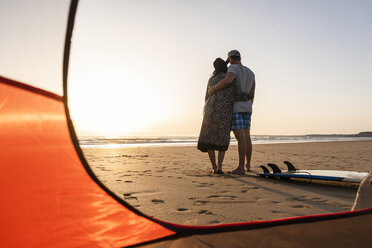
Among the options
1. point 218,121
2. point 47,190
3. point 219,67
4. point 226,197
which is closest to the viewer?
point 47,190

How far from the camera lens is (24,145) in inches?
46.1

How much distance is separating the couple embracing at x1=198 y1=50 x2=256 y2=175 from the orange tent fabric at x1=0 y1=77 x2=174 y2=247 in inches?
88.3

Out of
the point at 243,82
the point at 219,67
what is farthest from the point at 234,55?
the point at 243,82

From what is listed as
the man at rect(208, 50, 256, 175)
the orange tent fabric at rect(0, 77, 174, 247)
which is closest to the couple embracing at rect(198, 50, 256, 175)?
the man at rect(208, 50, 256, 175)

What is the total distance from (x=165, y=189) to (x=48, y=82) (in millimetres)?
1673

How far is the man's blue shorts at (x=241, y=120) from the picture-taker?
3555mm

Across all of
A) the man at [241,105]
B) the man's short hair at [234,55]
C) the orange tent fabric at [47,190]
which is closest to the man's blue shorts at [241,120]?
the man at [241,105]

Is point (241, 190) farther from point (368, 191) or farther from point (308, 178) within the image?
point (368, 191)

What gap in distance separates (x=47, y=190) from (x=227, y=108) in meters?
2.60

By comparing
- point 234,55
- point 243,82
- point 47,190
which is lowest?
point 47,190

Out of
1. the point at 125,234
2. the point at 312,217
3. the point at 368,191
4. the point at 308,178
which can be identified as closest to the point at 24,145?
the point at 125,234

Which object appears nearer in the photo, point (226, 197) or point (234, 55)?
point (226, 197)

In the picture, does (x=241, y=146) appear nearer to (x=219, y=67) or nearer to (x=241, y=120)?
(x=241, y=120)

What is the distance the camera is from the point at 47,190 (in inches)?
45.7
